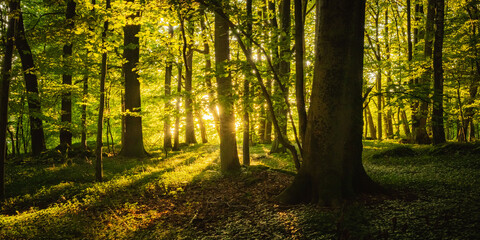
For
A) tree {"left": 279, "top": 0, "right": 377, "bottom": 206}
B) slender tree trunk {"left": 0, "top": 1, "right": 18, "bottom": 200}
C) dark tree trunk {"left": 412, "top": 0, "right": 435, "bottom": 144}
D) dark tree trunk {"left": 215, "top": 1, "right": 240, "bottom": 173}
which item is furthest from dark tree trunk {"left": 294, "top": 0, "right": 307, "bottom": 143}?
dark tree trunk {"left": 412, "top": 0, "right": 435, "bottom": 144}

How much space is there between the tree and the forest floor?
0.41 metres

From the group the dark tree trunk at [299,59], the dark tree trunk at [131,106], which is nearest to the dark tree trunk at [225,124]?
the dark tree trunk at [299,59]

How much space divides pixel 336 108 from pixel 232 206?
10.2ft

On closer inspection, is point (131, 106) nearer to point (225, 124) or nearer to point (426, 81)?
point (225, 124)

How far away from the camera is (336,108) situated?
423 cm

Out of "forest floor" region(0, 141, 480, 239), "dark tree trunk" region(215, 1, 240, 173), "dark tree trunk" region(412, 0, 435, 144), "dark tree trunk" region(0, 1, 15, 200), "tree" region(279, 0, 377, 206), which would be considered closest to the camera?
"forest floor" region(0, 141, 480, 239)

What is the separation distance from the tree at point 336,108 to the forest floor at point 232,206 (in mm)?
411

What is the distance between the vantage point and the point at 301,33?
17.7 feet

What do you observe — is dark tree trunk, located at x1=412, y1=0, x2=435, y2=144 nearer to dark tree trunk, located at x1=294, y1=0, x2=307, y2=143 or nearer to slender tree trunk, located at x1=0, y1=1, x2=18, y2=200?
dark tree trunk, located at x1=294, y1=0, x2=307, y2=143

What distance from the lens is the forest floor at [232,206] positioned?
3.41 m

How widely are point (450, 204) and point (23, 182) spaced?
11.5 meters

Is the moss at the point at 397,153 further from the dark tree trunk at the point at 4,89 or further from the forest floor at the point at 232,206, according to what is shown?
the dark tree trunk at the point at 4,89

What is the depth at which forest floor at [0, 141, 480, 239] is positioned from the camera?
341 cm

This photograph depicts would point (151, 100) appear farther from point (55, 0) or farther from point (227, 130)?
point (55, 0)
